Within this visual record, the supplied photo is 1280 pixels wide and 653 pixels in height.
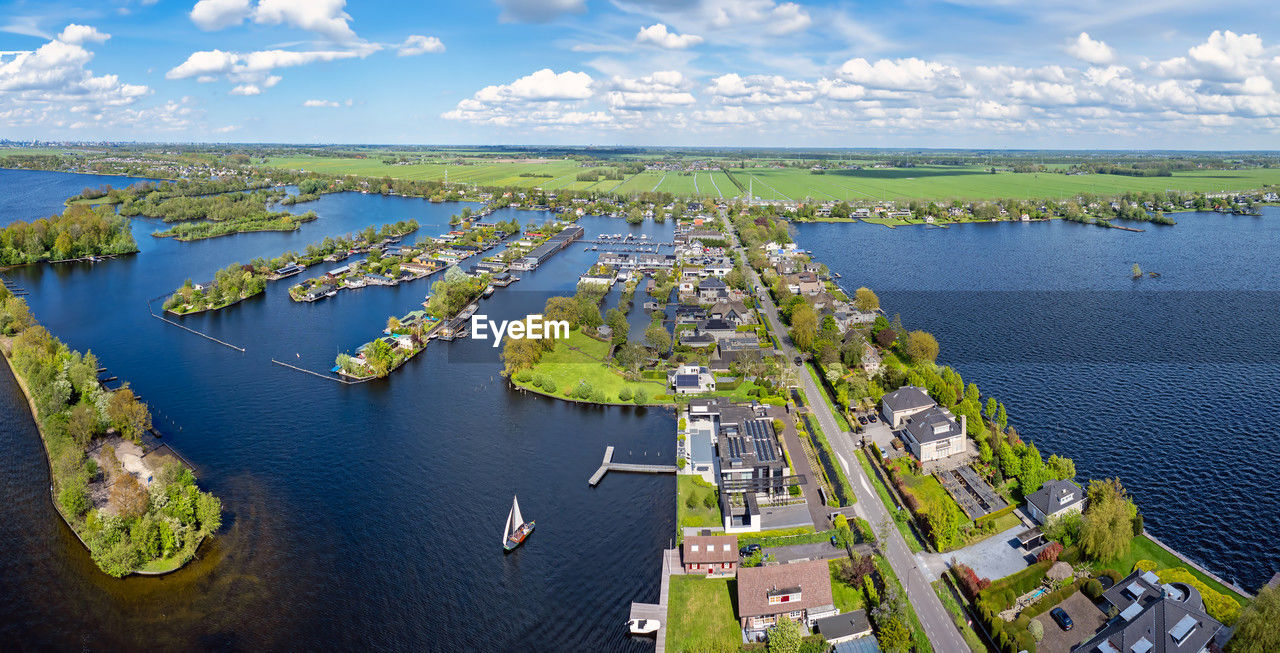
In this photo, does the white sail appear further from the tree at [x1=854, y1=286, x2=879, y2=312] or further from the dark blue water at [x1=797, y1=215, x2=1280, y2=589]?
the tree at [x1=854, y1=286, x2=879, y2=312]

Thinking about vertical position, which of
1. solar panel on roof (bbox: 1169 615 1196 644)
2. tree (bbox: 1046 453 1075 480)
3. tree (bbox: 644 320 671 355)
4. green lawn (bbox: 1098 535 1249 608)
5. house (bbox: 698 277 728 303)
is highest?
house (bbox: 698 277 728 303)

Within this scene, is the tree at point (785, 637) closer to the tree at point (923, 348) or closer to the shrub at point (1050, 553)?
the shrub at point (1050, 553)

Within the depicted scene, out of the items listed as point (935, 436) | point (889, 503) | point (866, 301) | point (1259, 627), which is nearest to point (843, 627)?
point (889, 503)

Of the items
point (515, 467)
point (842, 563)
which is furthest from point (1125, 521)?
point (515, 467)

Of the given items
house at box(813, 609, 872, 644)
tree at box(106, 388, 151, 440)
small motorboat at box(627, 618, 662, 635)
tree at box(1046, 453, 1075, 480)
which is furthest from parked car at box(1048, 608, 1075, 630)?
tree at box(106, 388, 151, 440)

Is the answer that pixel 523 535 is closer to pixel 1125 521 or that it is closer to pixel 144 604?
pixel 144 604

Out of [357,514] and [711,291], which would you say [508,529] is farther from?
[711,291]
